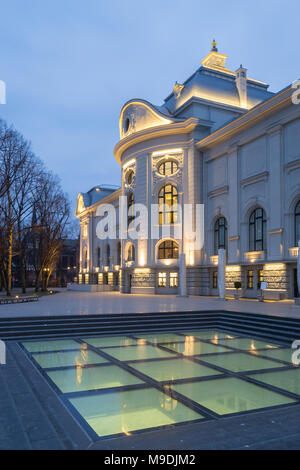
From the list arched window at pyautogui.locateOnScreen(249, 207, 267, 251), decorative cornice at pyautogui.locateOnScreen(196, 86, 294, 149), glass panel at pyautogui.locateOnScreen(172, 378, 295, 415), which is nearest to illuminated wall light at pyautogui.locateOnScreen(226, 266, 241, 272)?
arched window at pyautogui.locateOnScreen(249, 207, 267, 251)

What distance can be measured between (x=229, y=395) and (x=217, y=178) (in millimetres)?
25321

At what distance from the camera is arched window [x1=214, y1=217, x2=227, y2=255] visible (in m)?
29.3

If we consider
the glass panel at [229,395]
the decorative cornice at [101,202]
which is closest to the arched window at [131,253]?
the decorative cornice at [101,202]

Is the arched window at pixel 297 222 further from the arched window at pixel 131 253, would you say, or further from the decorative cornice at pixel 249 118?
the arched window at pixel 131 253

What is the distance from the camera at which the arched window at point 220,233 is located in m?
29.3

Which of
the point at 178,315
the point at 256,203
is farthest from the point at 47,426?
the point at 256,203

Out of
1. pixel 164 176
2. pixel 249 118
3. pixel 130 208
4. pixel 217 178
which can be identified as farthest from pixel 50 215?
pixel 249 118

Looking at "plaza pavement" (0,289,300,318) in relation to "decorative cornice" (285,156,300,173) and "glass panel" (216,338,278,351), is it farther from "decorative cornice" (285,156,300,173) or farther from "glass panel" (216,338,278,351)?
"decorative cornice" (285,156,300,173)

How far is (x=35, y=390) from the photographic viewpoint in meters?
6.28

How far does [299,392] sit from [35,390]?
4.46m

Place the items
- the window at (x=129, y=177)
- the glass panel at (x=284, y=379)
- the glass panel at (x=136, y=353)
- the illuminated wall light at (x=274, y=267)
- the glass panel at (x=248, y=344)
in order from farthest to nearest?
the window at (x=129, y=177)
the illuminated wall light at (x=274, y=267)
the glass panel at (x=248, y=344)
the glass panel at (x=136, y=353)
the glass panel at (x=284, y=379)

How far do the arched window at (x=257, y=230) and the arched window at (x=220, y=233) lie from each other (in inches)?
120

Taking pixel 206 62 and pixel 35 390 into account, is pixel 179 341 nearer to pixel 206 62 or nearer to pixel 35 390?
pixel 35 390

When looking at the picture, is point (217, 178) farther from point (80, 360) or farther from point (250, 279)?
point (80, 360)
